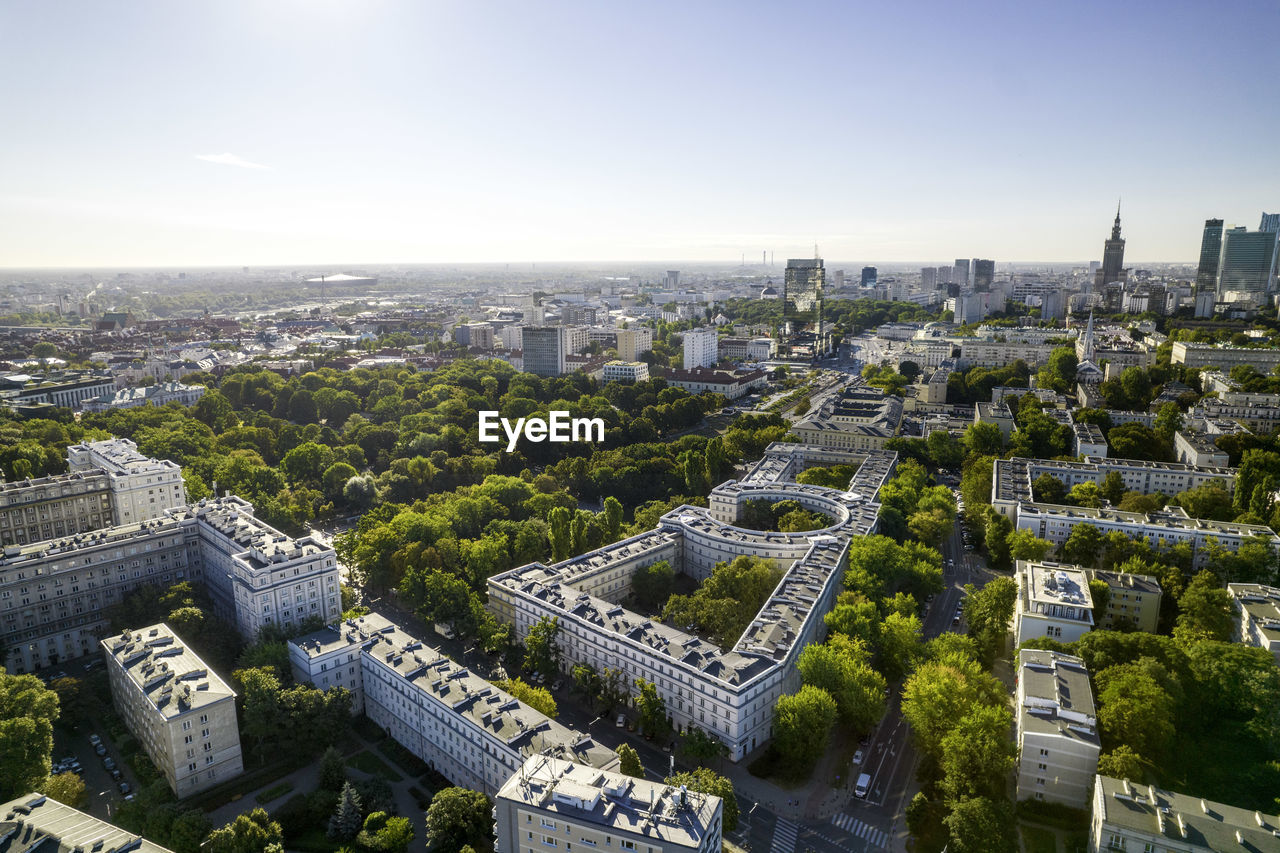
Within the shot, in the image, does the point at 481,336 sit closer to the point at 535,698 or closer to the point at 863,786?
the point at 535,698

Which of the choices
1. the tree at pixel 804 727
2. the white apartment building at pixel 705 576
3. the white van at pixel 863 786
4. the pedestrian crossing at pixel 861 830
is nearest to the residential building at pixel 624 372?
the white apartment building at pixel 705 576

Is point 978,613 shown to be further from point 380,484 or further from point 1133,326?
point 1133,326

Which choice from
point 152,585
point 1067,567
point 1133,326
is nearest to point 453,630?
point 152,585

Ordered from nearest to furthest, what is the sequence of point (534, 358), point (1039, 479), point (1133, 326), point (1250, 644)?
point (1250, 644), point (1039, 479), point (534, 358), point (1133, 326)

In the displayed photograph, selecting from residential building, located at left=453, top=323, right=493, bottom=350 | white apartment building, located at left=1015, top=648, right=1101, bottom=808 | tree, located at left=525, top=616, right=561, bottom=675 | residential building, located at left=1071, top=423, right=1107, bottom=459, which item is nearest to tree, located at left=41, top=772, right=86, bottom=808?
tree, located at left=525, top=616, right=561, bottom=675

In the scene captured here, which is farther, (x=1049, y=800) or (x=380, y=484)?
(x=380, y=484)

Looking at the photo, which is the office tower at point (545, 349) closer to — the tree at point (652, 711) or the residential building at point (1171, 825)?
the tree at point (652, 711)
